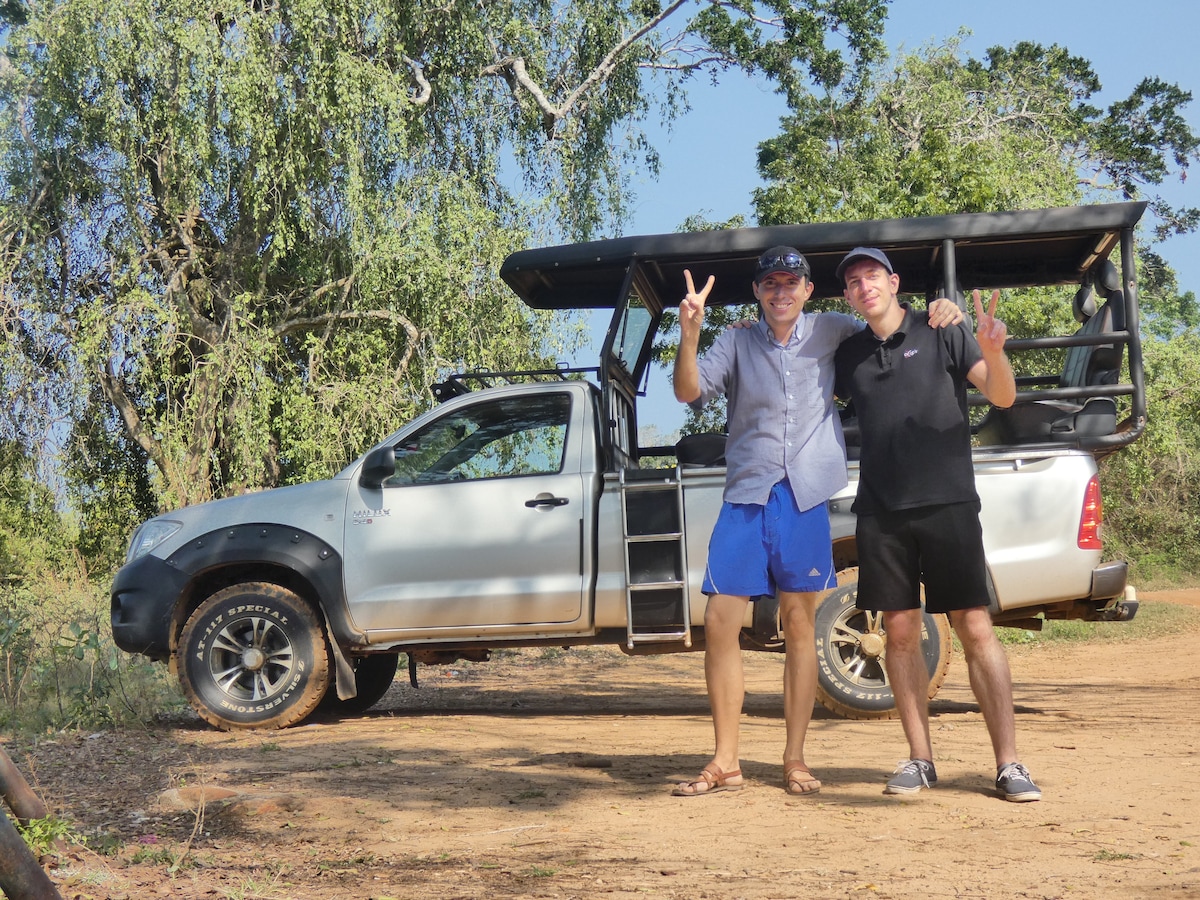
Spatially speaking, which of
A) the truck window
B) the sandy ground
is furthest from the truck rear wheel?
the truck window

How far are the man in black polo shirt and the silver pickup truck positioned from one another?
6.47 feet

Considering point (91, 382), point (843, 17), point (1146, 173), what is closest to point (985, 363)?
point (91, 382)

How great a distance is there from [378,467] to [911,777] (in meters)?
3.70

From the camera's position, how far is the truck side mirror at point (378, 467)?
744cm

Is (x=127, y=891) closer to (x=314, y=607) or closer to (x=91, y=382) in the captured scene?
(x=314, y=607)

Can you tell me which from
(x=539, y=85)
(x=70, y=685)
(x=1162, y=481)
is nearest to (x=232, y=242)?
(x=539, y=85)

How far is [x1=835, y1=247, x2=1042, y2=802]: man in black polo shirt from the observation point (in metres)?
4.87

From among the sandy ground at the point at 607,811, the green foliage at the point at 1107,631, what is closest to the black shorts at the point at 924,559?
the sandy ground at the point at 607,811

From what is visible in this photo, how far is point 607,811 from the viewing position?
4.80m

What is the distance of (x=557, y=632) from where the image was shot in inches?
289

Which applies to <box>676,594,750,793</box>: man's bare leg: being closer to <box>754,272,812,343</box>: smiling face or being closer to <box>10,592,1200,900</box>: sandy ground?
<box>10,592,1200,900</box>: sandy ground

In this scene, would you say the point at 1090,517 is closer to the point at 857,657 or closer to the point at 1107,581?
the point at 1107,581

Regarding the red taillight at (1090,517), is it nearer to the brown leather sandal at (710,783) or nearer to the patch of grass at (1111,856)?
the brown leather sandal at (710,783)

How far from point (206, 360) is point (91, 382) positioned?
1.39 metres
